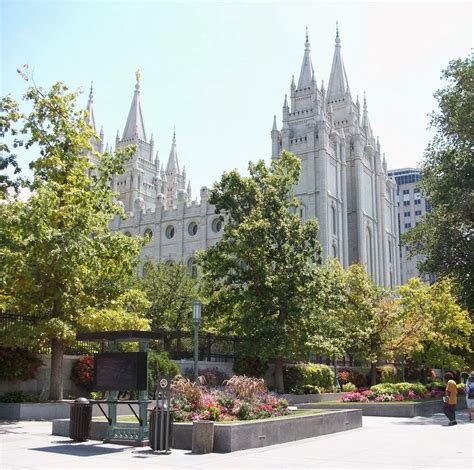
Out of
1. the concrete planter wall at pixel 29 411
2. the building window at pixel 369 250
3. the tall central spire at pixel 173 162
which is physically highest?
the tall central spire at pixel 173 162

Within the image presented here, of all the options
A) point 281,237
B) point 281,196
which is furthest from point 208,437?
point 281,196

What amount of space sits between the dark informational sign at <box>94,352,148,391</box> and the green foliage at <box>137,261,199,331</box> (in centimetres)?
2524

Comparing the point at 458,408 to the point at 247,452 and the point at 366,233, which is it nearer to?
the point at 247,452

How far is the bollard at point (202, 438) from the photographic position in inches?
464

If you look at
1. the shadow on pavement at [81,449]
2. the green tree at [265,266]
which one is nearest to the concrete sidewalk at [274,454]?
the shadow on pavement at [81,449]

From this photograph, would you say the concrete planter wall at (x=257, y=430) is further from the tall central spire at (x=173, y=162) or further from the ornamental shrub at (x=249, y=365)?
the tall central spire at (x=173, y=162)

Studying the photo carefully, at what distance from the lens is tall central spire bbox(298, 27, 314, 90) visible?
243 feet

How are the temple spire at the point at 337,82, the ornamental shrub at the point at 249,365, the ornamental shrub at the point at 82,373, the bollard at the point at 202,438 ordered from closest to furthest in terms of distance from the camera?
1. the bollard at the point at 202,438
2. the ornamental shrub at the point at 82,373
3. the ornamental shrub at the point at 249,365
4. the temple spire at the point at 337,82

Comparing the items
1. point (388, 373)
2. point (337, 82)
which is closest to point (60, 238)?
point (388, 373)

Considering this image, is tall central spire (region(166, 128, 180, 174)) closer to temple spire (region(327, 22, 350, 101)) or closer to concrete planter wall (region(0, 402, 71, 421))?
temple spire (region(327, 22, 350, 101))

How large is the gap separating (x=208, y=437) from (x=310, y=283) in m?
14.7

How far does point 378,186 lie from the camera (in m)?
82.2

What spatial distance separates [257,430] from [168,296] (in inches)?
1143

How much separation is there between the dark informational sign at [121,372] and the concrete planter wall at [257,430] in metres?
1.18
